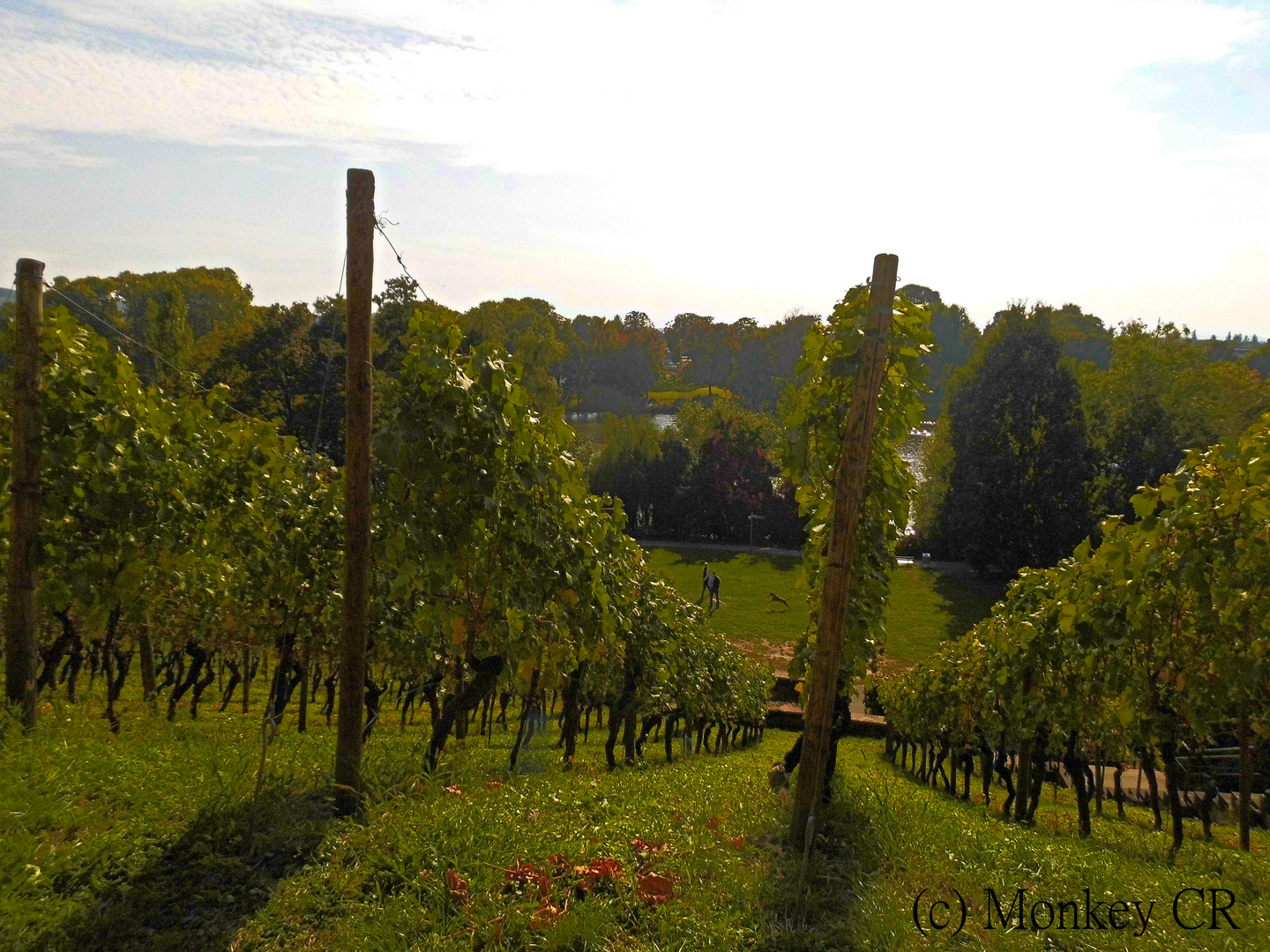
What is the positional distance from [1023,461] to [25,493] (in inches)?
Answer: 1469

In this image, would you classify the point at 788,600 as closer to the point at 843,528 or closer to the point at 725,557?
the point at 725,557

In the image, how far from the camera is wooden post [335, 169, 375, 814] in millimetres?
4809

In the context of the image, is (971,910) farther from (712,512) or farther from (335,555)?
(712,512)

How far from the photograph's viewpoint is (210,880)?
4152 millimetres

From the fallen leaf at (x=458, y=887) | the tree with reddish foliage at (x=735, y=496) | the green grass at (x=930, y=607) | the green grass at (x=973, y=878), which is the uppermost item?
the tree with reddish foliage at (x=735, y=496)

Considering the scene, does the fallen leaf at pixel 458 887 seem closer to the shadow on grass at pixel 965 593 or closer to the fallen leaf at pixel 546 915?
the fallen leaf at pixel 546 915

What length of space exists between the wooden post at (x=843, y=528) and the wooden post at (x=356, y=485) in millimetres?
2639

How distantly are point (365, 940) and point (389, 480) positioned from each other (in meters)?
2.74

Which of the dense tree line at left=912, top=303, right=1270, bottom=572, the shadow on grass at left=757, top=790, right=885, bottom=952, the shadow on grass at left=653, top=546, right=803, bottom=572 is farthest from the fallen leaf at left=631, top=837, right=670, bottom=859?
the shadow on grass at left=653, top=546, right=803, bottom=572

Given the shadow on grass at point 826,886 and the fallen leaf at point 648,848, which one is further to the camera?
the fallen leaf at point 648,848

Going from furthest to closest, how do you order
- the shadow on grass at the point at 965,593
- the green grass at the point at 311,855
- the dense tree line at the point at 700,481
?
the dense tree line at the point at 700,481 < the shadow on grass at the point at 965,593 < the green grass at the point at 311,855

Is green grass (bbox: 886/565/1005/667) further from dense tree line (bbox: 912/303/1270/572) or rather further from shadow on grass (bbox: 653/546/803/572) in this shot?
shadow on grass (bbox: 653/546/803/572)

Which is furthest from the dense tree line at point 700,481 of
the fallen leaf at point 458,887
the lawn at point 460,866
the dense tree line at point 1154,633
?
the fallen leaf at point 458,887

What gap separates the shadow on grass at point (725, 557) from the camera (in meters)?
43.2
